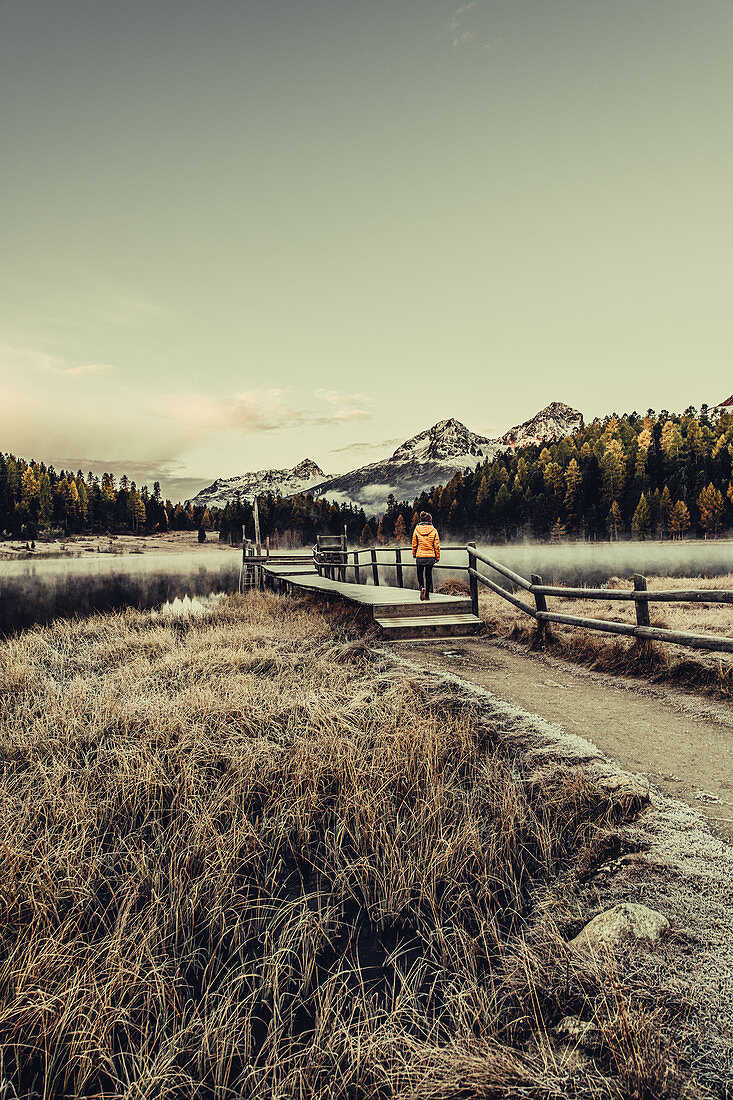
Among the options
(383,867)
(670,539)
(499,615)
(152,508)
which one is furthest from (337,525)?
(383,867)

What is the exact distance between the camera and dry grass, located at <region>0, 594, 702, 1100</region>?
2119 millimetres

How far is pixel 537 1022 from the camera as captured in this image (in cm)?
217

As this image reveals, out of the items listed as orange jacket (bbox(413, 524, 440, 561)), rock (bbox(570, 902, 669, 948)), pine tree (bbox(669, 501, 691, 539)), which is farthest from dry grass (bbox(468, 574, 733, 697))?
pine tree (bbox(669, 501, 691, 539))

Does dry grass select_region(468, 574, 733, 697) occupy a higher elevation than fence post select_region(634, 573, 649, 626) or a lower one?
lower

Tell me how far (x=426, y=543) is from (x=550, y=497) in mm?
91384

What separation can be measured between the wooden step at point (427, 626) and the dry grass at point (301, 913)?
3077mm

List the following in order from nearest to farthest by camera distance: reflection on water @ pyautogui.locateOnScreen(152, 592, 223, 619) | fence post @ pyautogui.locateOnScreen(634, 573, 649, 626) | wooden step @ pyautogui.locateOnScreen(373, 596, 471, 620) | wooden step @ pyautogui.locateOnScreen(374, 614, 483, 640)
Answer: fence post @ pyautogui.locateOnScreen(634, 573, 649, 626)
wooden step @ pyautogui.locateOnScreen(374, 614, 483, 640)
wooden step @ pyautogui.locateOnScreen(373, 596, 471, 620)
reflection on water @ pyautogui.locateOnScreen(152, 592, 223, 619)

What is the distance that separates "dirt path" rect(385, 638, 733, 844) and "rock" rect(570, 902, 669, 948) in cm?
94

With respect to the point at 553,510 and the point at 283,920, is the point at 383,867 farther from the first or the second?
the point at 553,510

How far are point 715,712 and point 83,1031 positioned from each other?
5.60 meters

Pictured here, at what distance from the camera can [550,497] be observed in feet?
317

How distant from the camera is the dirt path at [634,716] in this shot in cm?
399

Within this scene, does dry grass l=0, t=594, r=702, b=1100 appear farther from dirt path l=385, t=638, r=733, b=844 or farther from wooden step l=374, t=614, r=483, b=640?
wooden step l=374, t=614, r=483, b=640

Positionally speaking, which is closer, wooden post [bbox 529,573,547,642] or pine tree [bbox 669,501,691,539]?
wooden post [bbox 529,573,547,642]
